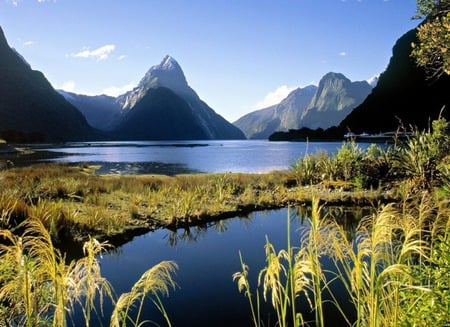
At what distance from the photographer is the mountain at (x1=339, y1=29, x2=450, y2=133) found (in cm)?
12662

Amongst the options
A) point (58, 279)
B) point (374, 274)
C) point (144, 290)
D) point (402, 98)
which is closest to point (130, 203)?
point (58, 279)

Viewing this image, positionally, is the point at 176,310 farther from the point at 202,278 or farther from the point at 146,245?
the point at 146,245

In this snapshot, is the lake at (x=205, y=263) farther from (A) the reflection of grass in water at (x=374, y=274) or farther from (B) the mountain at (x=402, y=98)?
(B) the mountain at (x=402, y=98)

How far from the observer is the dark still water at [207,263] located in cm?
662

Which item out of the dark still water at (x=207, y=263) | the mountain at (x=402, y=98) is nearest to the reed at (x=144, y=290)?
the dark still water at (x=207, y=263)

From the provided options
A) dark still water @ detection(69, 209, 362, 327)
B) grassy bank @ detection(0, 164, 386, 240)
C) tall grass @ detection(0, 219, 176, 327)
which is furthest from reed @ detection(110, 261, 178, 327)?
grassy bank @ detection(0, 164, 386, 240)

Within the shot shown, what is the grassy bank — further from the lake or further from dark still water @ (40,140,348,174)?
dark still water @ (40,140,348,174)

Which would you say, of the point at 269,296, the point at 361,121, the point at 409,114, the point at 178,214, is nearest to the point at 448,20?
the point at 269,296

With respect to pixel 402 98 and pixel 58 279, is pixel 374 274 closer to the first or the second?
pixel 58 279

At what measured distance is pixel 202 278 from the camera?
327 inches

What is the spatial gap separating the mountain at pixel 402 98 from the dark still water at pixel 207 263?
390 feet

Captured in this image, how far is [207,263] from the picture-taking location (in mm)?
9422

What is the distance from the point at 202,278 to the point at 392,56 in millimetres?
191164

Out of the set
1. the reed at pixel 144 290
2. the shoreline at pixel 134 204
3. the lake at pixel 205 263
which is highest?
the reed at pixel 144 290
